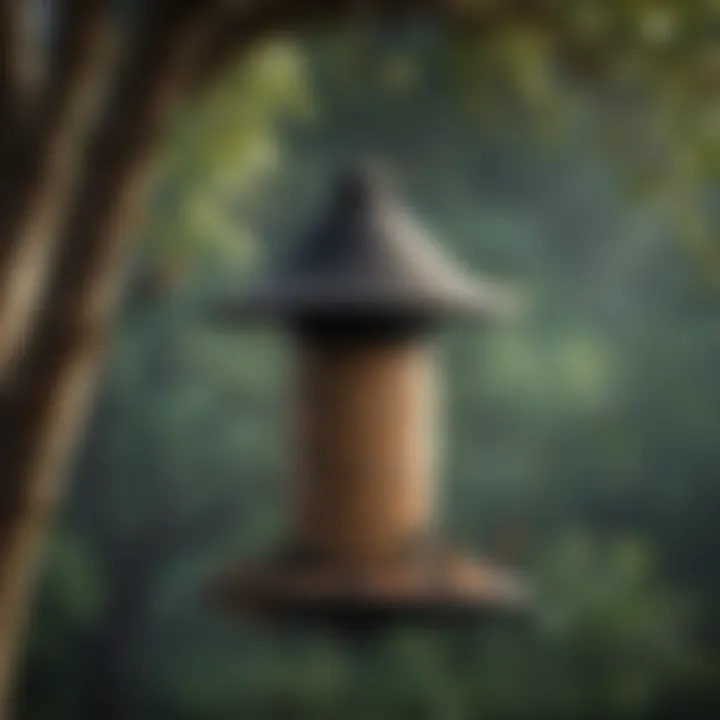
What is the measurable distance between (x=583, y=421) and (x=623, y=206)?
1.70 feet

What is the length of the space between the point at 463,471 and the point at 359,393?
2262 millimetres

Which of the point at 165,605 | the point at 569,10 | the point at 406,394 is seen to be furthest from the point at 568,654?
the point at 569,10

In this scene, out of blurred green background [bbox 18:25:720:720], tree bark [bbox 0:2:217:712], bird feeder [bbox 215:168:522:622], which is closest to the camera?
tree bark [bbox 0:2:217:712]

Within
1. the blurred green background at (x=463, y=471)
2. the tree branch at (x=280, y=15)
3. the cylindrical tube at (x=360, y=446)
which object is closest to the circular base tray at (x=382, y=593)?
the cylindrical tube at (x=360, y=446)

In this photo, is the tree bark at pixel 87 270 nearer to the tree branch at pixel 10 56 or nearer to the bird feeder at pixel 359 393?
the tree branch at pixel 10 56

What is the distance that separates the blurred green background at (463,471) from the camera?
3734mm

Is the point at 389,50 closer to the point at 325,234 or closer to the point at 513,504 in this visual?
the point at 325,234

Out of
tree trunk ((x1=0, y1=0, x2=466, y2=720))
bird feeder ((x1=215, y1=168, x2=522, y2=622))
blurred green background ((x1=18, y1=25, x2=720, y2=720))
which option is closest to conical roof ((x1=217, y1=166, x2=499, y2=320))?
bird feeder ((x1=215, y1=168, x2=522, y2=622))

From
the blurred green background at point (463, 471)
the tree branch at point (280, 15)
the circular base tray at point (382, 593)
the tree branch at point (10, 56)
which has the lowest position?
the circular base tray at point (382, 593)

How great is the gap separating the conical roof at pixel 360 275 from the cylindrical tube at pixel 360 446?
0.26ft

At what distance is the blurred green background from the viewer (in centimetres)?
373

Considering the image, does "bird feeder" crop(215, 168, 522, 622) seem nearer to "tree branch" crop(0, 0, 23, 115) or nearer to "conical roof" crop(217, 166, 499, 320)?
"conical roof" crop(217, 166, 499, 320)

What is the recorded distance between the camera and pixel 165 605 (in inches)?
151

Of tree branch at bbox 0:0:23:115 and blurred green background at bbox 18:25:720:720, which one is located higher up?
blurred green background at bbox 18:25:720:720
